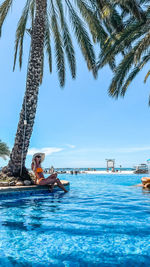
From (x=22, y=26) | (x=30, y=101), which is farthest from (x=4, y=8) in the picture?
(x=30, y=101)

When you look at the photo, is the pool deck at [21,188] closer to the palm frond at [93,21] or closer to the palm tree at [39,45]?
the palm tree at [39,45]

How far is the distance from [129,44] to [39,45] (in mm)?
3997

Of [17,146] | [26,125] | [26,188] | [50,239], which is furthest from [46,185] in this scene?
[50,239]

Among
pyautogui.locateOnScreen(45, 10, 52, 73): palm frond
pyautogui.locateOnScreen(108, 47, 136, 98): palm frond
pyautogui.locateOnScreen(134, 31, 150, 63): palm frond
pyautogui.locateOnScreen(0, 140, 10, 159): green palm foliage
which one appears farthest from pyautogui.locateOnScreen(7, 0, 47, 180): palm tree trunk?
pyautogui.locateOnScreen(0, 140, 10, 159): green palm foliage

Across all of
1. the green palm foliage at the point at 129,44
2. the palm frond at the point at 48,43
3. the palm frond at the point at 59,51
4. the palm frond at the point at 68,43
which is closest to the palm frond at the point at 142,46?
the green palm foliage at the point at 129,44

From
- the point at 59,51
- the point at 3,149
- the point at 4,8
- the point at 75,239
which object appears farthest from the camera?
the point at 3,149

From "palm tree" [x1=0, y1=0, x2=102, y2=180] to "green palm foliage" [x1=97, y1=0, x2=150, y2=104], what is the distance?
1480 millimetres

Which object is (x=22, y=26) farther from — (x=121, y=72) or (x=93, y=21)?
(x=121, y=72)

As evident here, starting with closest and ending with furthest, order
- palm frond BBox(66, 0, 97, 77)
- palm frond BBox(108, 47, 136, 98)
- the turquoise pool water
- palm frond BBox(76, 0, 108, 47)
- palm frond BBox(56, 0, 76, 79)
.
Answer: the turquoise pool water < palm frond BBox(108, 47, 136, 98) < palm frond BBox(76, 0, 108, 47) < palm frond BBox(66, 0, 97, 77) < palm frond BBox(56, 0, 76, 79)

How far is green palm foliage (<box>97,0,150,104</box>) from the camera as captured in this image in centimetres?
723

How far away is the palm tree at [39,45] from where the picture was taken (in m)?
8.60

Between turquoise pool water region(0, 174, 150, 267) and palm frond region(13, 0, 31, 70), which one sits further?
palm frond region(13, 0, 31, 70)

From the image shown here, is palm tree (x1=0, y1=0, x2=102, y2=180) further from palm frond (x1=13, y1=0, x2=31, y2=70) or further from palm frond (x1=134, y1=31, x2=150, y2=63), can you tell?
palm frond (x1=134, y1=31, x2=150, y2=63)

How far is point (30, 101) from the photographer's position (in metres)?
8.74
